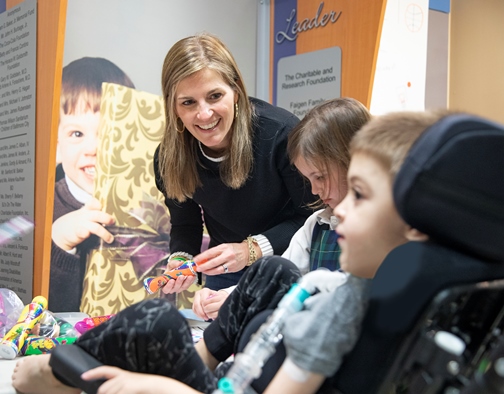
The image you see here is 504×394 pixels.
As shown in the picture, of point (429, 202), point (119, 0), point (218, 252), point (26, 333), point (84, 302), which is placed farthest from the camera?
point (119, 0)

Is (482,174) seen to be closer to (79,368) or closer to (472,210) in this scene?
(472,210)

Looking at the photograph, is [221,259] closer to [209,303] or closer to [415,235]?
[209,303]

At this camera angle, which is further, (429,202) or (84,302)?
(84,302)

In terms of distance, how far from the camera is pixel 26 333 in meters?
1.73

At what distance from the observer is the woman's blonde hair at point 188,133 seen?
182 centimetres

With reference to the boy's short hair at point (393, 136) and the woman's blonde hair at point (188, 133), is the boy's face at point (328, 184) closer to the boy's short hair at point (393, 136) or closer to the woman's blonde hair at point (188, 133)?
the woman's blonde hair at point (188, 133)

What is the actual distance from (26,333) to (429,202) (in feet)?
Result: 4.36

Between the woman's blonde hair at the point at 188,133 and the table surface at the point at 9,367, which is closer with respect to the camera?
the table surface at the point at 9,367

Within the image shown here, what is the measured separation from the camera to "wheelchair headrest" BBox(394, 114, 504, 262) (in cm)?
80

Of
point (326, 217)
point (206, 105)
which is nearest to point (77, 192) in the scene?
point (206, 105)

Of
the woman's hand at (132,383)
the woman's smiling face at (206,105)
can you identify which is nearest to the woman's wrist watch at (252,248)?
the woman's smiling face at (206,105)

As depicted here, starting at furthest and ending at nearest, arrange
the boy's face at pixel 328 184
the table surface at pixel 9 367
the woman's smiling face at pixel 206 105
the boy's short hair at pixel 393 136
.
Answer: the woman's smiling face at pixel 206 105, the boy's face at pixel 328 184, the table surface at pixel 9 367, the boy's short hair at pixel 393 136

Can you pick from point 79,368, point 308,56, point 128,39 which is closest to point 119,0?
point 128,39

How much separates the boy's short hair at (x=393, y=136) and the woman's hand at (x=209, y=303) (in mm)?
874
